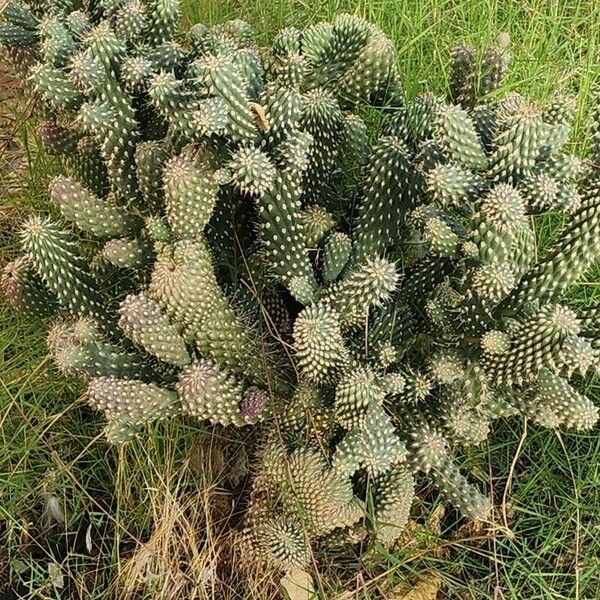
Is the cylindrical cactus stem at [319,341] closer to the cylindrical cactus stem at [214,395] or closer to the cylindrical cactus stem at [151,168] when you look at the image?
the cylindrical cactus stem at [214,395]

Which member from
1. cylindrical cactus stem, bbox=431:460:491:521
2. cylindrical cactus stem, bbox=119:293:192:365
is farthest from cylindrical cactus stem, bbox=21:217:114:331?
cylindrical cactus stem, bbox=431:460:491:521

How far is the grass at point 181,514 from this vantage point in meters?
2.17

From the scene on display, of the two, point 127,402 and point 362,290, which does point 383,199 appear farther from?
point 127,402

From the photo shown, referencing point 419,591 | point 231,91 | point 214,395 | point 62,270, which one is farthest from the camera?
point 419,591

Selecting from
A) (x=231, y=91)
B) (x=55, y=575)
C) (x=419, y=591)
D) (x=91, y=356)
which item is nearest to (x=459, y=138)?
(x=231, y=91)

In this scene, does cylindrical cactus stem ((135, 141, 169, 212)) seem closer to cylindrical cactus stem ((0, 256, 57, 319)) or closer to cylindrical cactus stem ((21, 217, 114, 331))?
cylindrical cactus stem ((21, 217, 114, 331))

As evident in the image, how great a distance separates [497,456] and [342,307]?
0.71 metres

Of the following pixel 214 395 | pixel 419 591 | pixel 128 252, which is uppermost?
pixel 128 252

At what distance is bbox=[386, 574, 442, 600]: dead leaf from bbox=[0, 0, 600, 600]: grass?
2cm

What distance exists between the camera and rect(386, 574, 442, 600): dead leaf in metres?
2.14

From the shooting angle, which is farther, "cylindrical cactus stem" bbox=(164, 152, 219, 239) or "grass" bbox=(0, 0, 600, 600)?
"grass" bbox=(0, 0, 600, 600)

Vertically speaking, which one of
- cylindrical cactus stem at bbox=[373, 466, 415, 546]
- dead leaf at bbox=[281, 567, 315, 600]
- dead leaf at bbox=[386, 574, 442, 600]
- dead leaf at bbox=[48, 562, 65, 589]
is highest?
cylindrical cactus stem at bbox=[373, 466, 415, 546]

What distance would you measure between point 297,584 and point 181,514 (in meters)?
0.33

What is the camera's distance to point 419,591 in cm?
214
